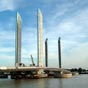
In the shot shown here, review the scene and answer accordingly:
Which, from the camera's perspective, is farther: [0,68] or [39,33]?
[39,33]

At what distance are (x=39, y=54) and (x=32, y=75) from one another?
18.1 meters

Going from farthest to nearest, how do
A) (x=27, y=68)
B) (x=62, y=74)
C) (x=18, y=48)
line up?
1. (x=62, y=74)
2. (x=18, y=48)
3. (x=27, y=68)

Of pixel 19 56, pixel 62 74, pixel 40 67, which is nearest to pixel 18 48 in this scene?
pixel 19 56

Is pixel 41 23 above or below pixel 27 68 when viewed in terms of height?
above

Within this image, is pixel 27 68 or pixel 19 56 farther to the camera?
pixel 19 56

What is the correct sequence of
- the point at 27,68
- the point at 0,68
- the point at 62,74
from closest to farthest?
the point at 0,68 < the point at 27,68 < the point at 62,74

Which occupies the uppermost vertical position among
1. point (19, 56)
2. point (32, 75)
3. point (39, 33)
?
point (39, 33)

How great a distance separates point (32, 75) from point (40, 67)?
47.6 feet

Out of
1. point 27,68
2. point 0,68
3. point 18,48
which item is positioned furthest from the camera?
point 18,48

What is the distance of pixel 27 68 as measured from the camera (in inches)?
6112

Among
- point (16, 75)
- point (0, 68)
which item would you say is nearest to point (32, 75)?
point (16, 75)

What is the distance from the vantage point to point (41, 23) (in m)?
167

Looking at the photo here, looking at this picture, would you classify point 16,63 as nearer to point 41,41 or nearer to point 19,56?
point 19,56

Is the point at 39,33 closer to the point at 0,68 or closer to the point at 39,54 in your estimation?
the point at 39,54
